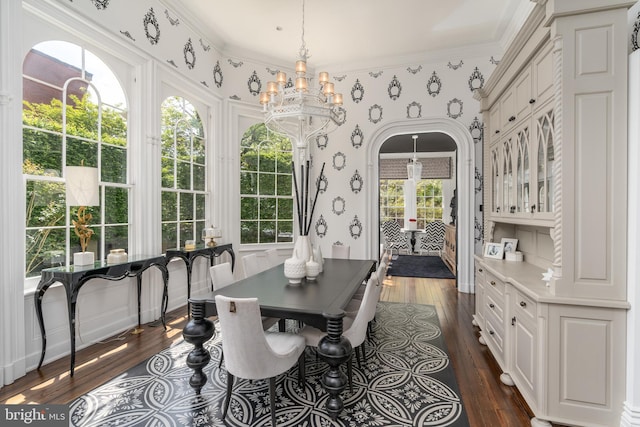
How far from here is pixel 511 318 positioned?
2385 millimetres

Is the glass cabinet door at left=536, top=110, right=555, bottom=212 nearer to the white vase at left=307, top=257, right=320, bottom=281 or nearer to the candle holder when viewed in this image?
the white vase at left=307, top=257, right=320, bottom=281

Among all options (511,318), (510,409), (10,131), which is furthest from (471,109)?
(10,131)

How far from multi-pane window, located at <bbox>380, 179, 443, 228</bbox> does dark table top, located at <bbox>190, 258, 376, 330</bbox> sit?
753cm

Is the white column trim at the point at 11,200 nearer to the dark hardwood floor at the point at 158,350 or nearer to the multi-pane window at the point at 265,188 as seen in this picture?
the dark hardwood floor at the point at 158,350

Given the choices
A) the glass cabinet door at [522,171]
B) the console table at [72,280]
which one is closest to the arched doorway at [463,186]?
the glass cabinet door at [522,171]

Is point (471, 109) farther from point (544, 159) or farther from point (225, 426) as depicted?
point (225, 426)

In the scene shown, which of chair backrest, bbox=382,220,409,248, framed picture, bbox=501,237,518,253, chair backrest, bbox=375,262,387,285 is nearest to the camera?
chair backrest, bbox=375,262,387,285

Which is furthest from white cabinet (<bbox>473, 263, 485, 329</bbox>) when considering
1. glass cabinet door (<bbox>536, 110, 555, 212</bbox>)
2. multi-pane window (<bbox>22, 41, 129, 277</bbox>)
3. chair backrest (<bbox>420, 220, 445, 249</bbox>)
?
chair backrest (<bbox>420, 220, 445, 249</bbox>)

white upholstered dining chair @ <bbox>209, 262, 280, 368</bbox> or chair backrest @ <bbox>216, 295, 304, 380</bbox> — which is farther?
white upholstered dining chair @ <bbox>209, 262, 280, 368</bbox>

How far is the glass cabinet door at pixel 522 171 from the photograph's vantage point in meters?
2.68

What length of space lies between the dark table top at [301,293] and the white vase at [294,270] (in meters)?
0.05

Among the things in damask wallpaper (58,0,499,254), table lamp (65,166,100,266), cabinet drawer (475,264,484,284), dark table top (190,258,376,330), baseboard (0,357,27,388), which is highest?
damask wallpaper (58,0,499,254)

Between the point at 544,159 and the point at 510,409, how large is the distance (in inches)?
70.6

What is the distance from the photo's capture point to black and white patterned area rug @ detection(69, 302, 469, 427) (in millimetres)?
1963
